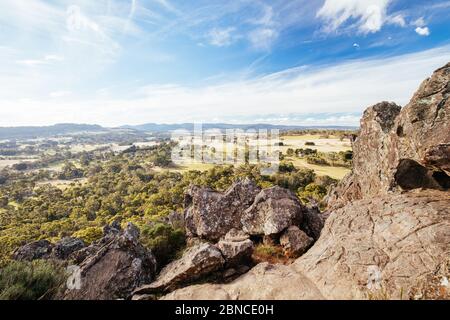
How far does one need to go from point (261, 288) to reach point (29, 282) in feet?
29.0

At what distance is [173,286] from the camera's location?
9.77 metres

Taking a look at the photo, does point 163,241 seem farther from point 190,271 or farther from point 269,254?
point 269,254

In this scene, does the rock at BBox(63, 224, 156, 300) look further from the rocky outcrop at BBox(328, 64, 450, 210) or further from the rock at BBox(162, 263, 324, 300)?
the rocky outcrop at BBox(328, 64, 450, 210)

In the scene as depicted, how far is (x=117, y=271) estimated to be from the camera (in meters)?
10.6

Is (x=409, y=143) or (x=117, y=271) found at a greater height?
(x=409, y=143)

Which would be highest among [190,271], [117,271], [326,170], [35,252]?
[190,271]

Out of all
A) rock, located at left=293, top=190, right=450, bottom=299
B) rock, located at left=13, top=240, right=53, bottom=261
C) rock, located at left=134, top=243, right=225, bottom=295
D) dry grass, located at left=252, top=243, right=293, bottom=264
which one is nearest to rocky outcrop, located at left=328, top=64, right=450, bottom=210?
rock, located at left=293, top=190, right=450, bottom=299

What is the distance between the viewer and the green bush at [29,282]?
9.10 meters

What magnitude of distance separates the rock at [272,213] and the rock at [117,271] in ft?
17.9

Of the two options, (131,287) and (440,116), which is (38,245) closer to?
(131,287)

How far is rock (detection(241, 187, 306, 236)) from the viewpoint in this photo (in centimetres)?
1283

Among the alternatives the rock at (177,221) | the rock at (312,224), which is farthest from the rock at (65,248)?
the rock at (312,224)

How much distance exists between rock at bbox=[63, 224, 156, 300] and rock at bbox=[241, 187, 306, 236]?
5455 millimetres

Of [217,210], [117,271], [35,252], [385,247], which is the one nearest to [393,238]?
[385,247]
